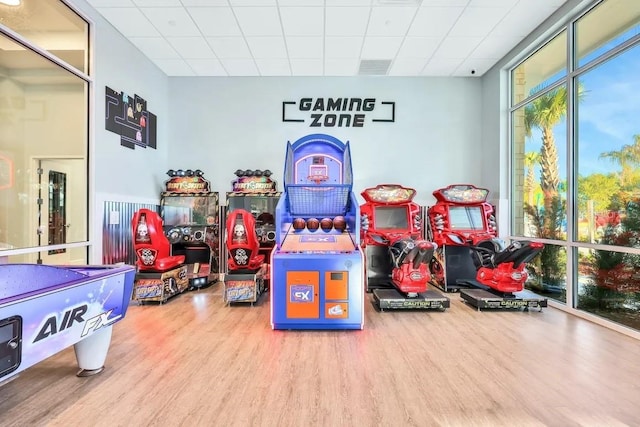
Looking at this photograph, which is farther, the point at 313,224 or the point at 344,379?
the point at 313,224

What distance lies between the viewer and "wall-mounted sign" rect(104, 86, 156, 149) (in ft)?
Answer: 15.6

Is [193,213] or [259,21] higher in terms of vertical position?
[259,21]

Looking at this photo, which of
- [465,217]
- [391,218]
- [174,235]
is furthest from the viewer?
[391,218]

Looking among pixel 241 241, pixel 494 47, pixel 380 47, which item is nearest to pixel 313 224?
pixel 241 241

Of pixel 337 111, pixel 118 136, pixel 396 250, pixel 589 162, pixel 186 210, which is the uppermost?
pixel 337 111

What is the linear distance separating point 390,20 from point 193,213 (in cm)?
446

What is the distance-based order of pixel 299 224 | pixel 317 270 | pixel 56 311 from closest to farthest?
pixel 56 311, pixel 317 270, pixel 299 224

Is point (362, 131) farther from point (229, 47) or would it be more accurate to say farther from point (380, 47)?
point (229, 47)

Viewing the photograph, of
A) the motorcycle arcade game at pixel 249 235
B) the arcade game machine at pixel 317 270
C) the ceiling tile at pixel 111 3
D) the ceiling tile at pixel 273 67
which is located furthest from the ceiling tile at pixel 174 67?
the arcade game machine at pixel 317 270

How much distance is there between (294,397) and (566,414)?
1717mm

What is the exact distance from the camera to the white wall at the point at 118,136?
175 inches

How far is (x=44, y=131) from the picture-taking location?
16.8ft

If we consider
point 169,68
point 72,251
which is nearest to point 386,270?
point 72,251

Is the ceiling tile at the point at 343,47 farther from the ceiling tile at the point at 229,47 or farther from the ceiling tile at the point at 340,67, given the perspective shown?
the ceiling tile at the point at 229,47
